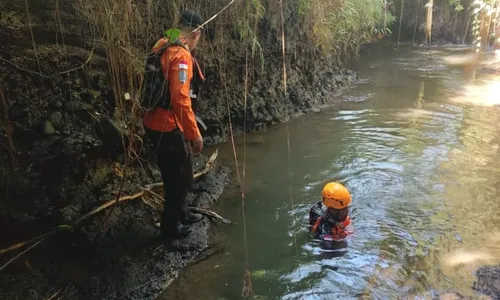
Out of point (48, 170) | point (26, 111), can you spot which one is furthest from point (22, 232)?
point (26, 111)

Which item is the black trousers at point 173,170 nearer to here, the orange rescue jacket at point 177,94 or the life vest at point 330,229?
the orange rescue jacket at point 177,94

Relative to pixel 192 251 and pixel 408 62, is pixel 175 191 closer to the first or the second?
pixel 192 251

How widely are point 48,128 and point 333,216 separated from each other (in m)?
2.83

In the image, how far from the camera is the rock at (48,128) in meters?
3.89

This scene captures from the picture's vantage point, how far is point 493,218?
4645mm

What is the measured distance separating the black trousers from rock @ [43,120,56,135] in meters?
0.89

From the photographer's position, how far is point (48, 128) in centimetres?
392

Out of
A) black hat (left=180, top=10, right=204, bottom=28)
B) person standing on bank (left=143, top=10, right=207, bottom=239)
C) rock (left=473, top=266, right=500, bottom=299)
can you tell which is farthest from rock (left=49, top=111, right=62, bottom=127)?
rock (left=473, top=266, right=500, bottom=299)

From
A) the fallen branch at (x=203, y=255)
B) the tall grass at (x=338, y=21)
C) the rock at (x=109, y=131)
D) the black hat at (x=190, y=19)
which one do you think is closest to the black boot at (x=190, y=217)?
the fallen branch at (x=203, y=255)

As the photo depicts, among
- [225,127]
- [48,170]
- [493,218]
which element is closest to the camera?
[48,170]

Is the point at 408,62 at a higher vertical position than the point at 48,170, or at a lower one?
lower

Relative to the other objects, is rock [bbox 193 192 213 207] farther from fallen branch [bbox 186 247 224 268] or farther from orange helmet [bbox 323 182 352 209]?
orange helmet [bbox 323 182 352 209]

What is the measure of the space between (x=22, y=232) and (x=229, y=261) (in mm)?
1750

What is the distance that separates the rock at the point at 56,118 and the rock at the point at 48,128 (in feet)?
0.19
